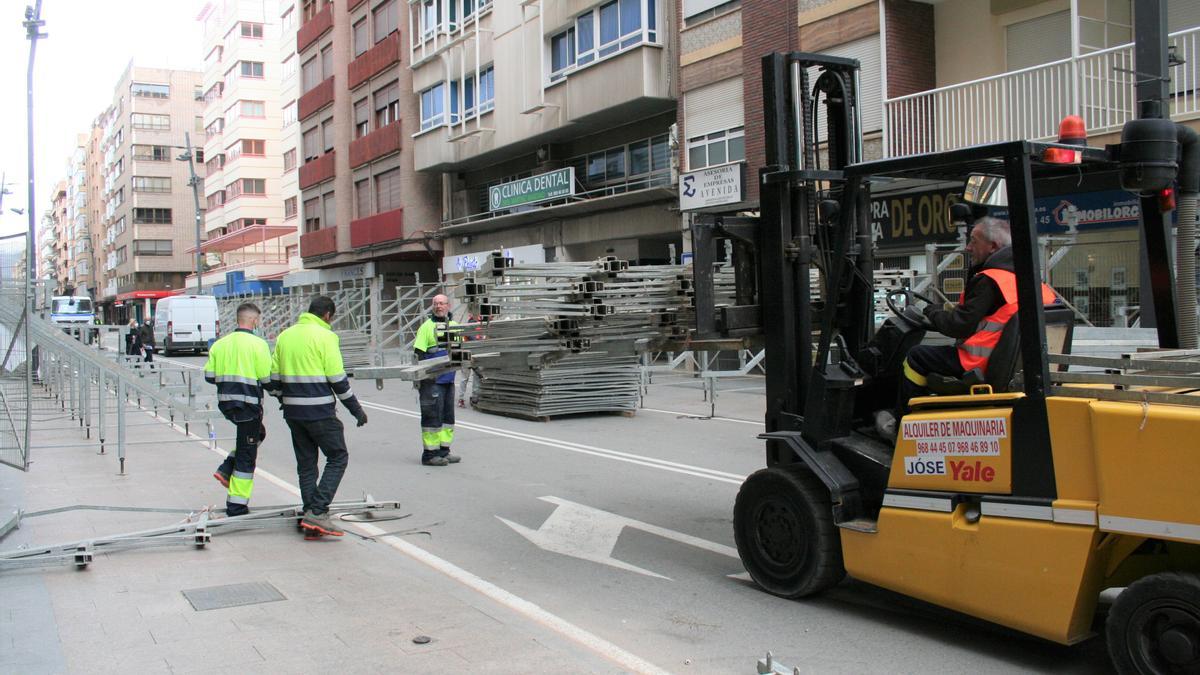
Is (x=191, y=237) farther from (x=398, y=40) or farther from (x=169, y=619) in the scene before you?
(x=169, y=619)

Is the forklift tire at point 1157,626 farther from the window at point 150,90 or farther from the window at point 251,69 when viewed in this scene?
the window at point 150,90

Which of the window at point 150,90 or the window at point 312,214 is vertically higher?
the window at point 150,90

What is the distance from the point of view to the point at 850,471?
5566 millimetres

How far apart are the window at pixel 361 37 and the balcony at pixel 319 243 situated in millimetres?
8273

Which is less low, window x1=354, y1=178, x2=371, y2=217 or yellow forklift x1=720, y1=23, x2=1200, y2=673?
window x1=354, y1=178, x2=371, y2=217

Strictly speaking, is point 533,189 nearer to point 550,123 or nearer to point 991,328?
point 550,123

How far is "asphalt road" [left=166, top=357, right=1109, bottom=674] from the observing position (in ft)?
16.3

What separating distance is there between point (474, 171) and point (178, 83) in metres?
71.4

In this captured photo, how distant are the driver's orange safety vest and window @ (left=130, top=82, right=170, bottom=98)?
338 ft

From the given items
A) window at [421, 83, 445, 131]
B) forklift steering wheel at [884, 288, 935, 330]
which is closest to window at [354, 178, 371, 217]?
window at [421, 83, 445, 131]

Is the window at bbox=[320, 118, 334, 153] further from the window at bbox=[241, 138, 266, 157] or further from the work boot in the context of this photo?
the work boot

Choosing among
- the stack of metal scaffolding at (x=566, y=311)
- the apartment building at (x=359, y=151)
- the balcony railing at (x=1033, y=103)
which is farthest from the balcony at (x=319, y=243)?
the stack of metal scaffolding at (x=566, y=311)

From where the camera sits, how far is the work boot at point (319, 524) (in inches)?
293

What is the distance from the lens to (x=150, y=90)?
9469cm
